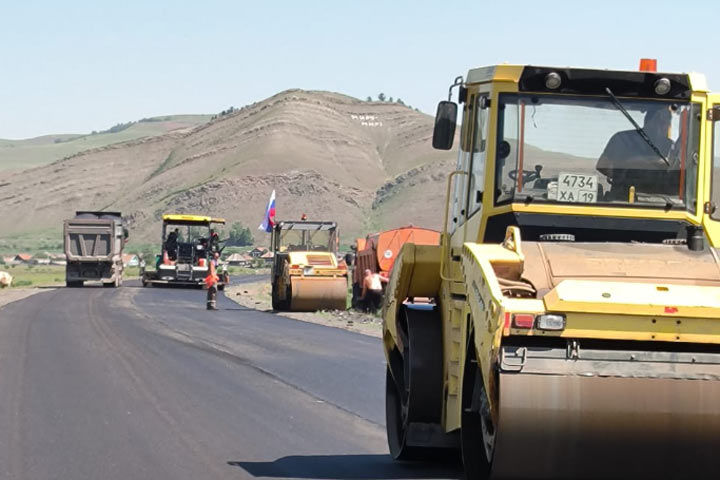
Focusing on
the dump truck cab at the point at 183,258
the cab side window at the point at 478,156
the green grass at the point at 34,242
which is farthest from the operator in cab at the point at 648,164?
the green grass at the point at 34,242

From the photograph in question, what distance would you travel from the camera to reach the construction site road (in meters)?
10.3

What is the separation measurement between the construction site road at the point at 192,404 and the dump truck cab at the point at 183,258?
26.3m

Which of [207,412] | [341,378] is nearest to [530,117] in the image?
[207,412]

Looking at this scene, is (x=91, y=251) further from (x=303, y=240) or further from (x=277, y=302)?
(x=277, y=302)

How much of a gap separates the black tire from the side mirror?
5.35 feet

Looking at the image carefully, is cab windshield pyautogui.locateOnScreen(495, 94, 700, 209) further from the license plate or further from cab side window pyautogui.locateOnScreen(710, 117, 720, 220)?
cab side window pyautogui.locateOnScreen(710, 117, 720, 220)

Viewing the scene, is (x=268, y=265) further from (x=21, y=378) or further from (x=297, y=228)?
(x=21, y=378)

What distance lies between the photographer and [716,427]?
7.00 meters

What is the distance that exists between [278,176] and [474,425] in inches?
5614

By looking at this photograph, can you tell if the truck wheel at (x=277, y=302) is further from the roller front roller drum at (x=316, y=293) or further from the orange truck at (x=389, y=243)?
the orange truck at (x=389, y=243)

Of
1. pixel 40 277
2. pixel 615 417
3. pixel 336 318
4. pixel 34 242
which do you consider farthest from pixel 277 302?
pixel 34 242

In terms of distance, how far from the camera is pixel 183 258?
180 feet

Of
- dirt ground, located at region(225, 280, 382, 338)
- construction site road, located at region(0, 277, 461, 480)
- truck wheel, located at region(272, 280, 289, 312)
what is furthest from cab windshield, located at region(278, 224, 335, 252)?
construction site road, located at region(0, 277, 461, 480)

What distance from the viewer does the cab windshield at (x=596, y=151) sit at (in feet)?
29.8
